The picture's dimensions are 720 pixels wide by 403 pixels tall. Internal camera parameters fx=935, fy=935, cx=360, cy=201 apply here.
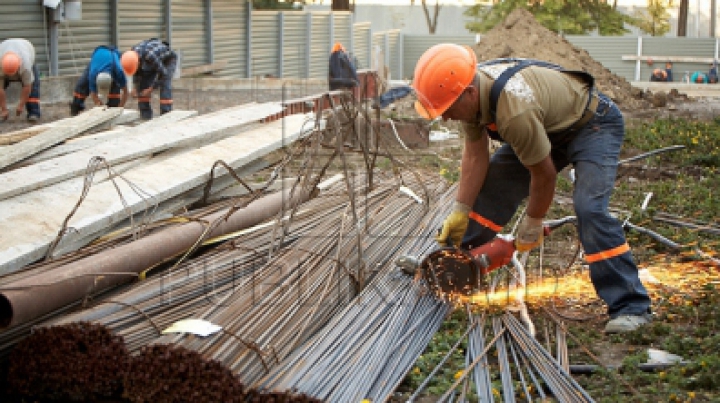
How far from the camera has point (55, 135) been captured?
7.77 meters

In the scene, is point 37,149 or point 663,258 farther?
point 37,149

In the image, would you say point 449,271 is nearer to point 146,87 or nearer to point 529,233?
point 529,233

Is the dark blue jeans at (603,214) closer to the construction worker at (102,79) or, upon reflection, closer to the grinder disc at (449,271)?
the grinder disc at (449,271)

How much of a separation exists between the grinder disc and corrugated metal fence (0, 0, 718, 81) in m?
13.0

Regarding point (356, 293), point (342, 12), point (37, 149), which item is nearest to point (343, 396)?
point (356, 293)

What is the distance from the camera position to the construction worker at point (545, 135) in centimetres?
475

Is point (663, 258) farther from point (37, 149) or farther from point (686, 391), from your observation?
point (37, 149)

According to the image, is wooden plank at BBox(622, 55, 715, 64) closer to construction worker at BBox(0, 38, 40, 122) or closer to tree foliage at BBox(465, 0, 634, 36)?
tree foliage at BBox(465, 0, 634, 36)

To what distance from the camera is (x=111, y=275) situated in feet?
15.9

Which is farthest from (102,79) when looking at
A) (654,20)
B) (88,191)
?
(654,20)

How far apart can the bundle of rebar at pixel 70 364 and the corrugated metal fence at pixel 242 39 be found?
13.3 m

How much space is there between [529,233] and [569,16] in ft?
102

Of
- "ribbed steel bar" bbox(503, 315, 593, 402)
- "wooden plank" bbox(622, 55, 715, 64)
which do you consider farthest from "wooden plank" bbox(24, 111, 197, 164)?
"wooden plank" bbox(622, 55, 715, 64)

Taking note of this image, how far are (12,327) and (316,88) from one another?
17.8 metres
